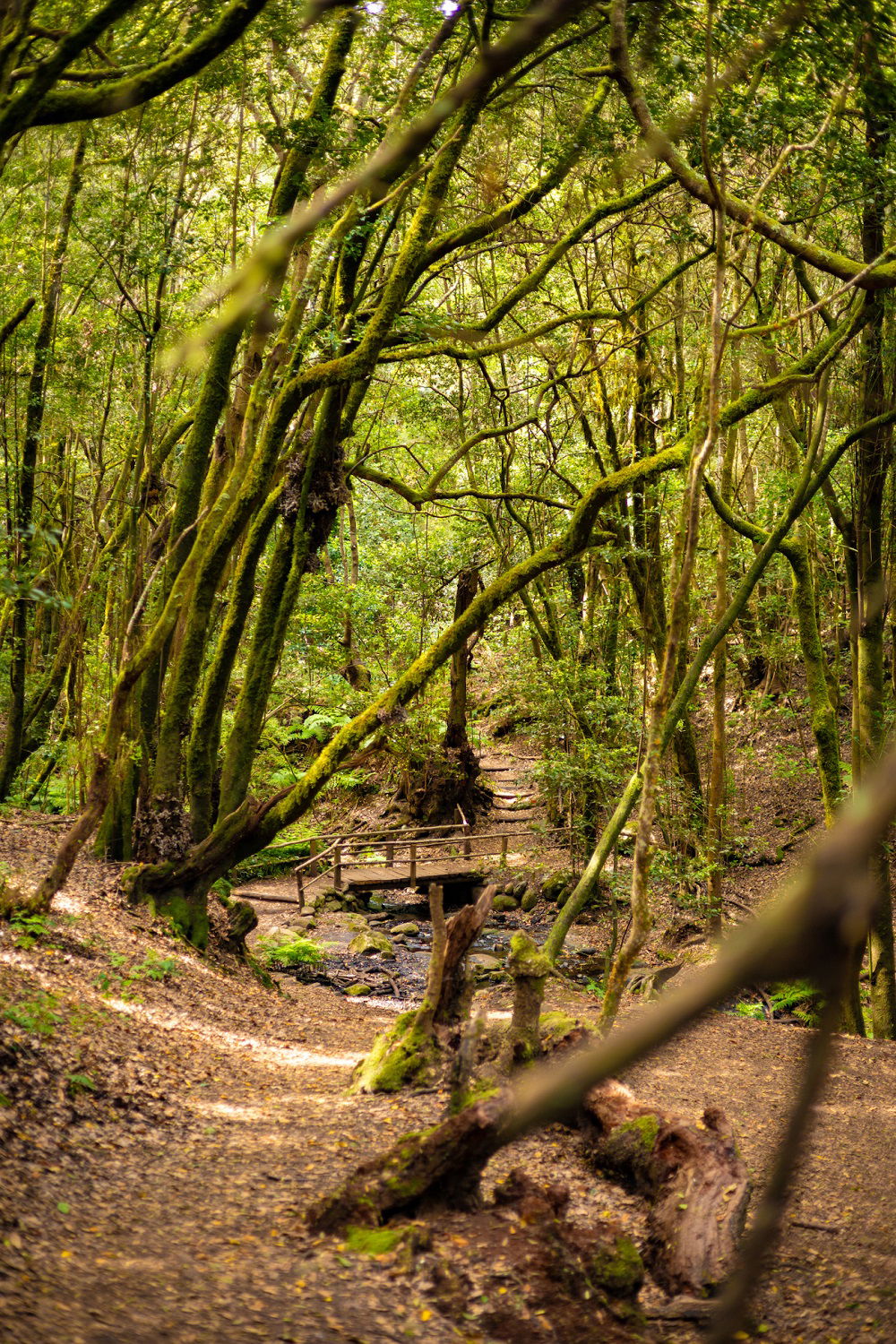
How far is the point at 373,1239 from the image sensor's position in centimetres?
386

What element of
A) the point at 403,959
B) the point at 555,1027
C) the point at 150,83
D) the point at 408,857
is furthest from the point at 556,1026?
the point at 408,857

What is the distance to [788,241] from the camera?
629 cm

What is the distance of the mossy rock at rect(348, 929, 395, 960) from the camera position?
45.4 feet

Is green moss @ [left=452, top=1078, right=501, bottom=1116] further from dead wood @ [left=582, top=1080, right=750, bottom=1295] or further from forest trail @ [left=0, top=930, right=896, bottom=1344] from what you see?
dead wood @ [left=582, top=1080, right=750, bottom=1295]

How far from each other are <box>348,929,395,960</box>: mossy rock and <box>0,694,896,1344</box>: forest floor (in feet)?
15.7

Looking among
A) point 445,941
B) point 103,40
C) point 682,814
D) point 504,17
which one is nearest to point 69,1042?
point 445,941

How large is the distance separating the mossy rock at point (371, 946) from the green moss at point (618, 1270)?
10.1 meters

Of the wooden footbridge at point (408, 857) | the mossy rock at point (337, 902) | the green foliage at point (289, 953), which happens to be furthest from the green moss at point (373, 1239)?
the mossy rock at point (337, 902)

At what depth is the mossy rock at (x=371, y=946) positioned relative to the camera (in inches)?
545

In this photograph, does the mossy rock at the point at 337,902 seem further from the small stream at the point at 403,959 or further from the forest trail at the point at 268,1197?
the forest trail at the point at 268,1197

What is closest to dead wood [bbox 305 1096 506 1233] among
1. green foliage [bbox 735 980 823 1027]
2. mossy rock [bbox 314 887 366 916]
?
green foliage [bbox 735 980 823 1027]

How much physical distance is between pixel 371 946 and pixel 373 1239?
403 inches

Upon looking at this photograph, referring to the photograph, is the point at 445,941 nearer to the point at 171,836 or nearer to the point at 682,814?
the point at 171,836

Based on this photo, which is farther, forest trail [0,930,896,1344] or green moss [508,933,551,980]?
green moss [508,933,551,980]
